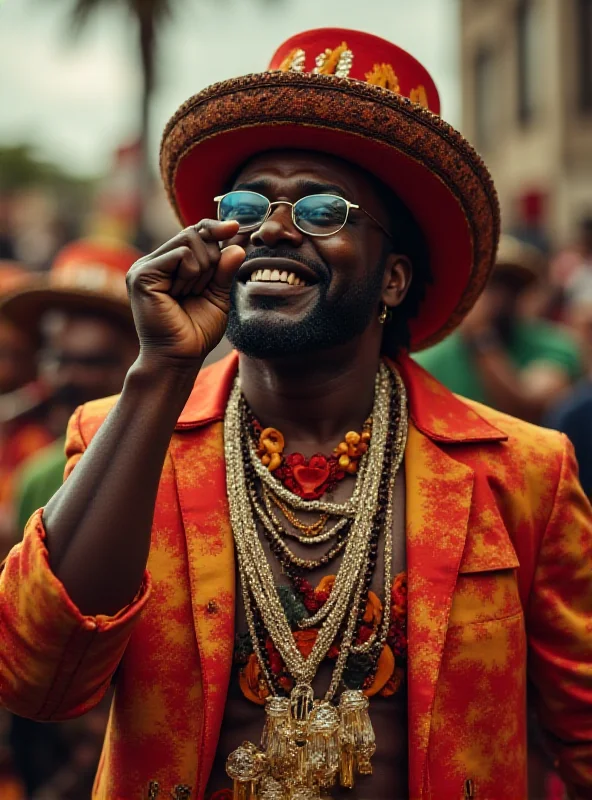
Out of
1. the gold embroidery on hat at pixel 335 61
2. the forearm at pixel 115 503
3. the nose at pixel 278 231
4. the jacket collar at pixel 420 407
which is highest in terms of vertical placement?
the gold embroidery on hat at pixel 335 61

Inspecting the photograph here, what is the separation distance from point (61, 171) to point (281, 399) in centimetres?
7547

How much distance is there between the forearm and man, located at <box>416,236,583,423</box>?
3.58 meters

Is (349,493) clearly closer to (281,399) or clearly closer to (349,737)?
(281,399)

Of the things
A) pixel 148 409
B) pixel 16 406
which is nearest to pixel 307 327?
pixel 148 409

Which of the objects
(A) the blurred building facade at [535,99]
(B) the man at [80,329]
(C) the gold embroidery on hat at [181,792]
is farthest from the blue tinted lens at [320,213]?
(A) the blurred building facade at [535,99]

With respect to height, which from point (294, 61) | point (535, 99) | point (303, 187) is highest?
point (535, 99)

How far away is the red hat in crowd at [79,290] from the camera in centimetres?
532

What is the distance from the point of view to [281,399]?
321 centimetres

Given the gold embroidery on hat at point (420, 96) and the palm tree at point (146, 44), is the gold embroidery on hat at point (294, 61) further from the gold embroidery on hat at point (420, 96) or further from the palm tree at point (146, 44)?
the palm tree at point (146, 44)

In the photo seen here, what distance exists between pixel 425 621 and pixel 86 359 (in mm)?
2798

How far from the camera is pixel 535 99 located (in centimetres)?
2511

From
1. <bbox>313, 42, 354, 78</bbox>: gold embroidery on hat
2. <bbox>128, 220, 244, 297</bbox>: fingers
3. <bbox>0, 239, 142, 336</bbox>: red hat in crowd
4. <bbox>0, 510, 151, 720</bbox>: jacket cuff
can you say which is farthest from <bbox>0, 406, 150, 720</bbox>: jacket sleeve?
<bbox>0, 239, 142, 336</bbox>: red hat in crowd

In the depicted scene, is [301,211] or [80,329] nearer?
[301,211]

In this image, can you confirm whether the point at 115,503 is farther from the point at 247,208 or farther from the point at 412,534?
the point at 247,208
